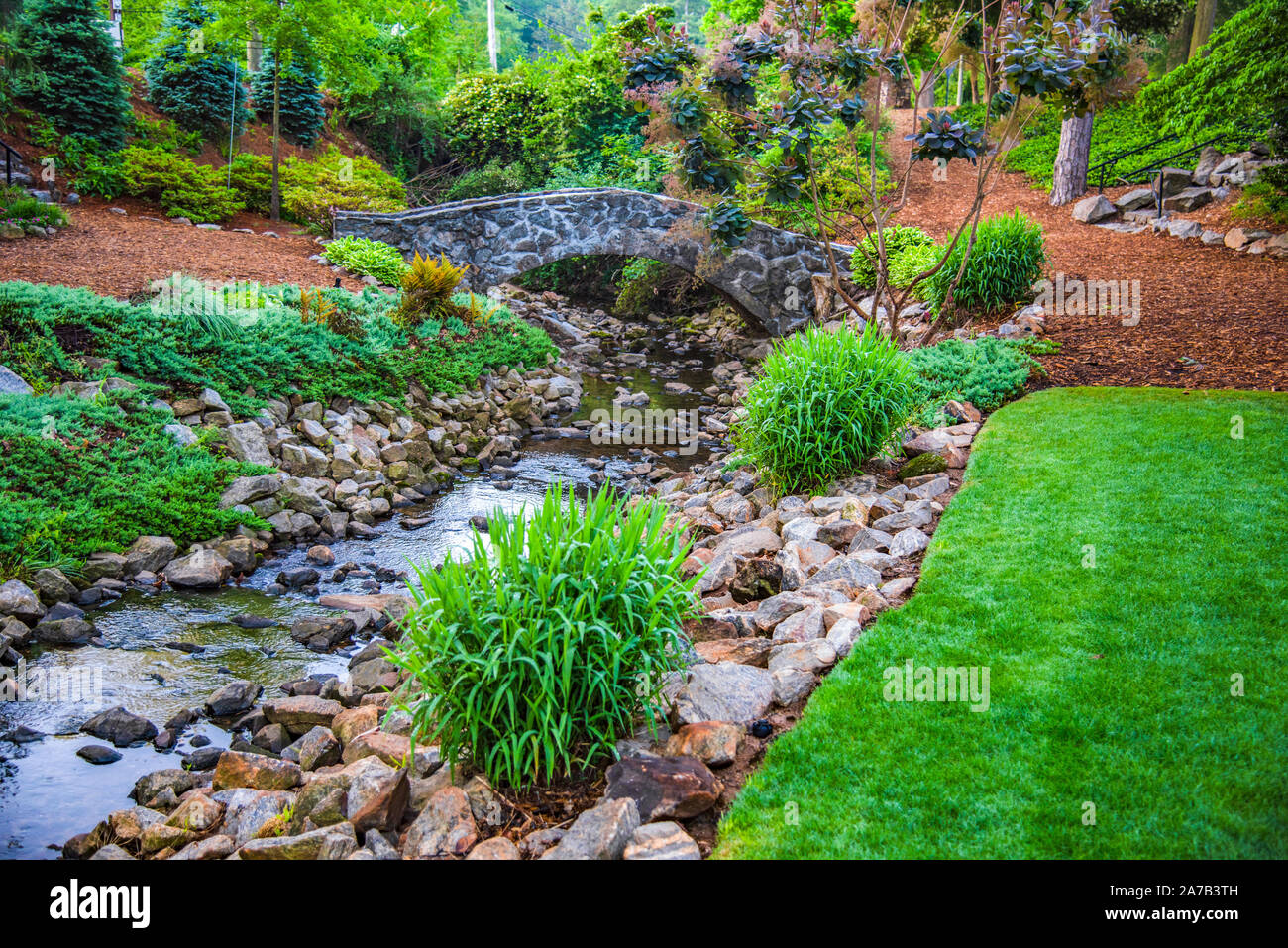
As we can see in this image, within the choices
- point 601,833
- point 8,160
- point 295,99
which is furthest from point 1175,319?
point 295,99

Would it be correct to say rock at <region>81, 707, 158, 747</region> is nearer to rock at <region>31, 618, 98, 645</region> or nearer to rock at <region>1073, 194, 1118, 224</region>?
rock at <region>31, 618, 98, 645</region>

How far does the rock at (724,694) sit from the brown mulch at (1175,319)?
243 inches

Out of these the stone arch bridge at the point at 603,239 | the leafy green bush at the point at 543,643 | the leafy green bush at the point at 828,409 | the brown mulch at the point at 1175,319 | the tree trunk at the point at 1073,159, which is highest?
the tree trunk at the point at 1073,159

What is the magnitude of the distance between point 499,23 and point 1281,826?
43.1m

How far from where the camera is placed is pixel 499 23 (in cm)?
3834

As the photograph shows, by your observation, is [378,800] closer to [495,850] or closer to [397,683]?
[495,850]

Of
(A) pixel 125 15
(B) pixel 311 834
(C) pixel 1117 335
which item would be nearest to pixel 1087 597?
(B) pixel 311 834

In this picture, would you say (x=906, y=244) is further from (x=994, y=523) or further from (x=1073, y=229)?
Answer: (x=994, y=523)

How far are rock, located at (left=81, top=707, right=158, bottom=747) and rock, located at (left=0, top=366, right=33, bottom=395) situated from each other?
13.6 feet

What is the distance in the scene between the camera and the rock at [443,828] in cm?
296

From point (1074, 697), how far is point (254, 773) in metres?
3.72

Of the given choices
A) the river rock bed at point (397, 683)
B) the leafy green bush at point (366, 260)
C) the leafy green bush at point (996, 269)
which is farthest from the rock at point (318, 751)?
the leafy green bush at point (366, 260)

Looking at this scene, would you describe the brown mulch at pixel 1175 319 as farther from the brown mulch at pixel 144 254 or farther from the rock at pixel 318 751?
the brown mulch at pixel 144 254

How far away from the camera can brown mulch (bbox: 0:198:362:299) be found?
9.77 meters
